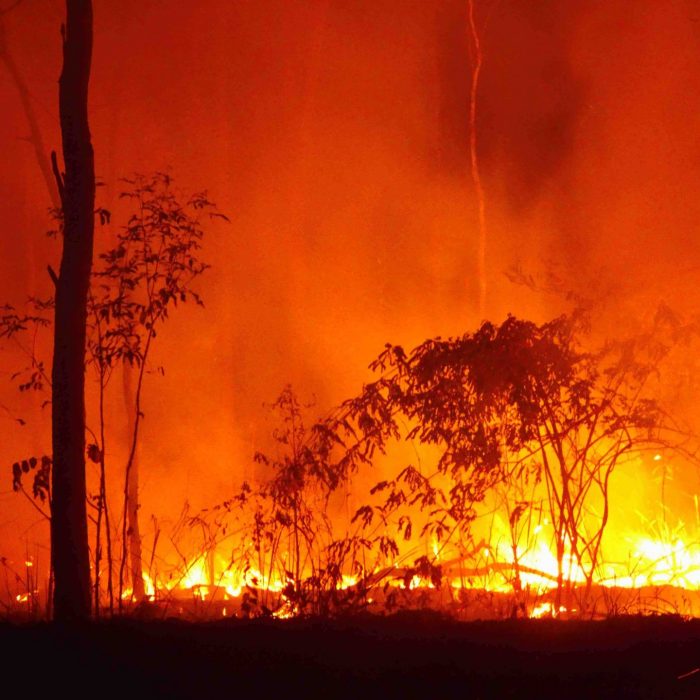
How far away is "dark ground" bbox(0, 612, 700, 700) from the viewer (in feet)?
15.1

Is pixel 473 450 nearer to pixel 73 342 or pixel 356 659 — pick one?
pixel 356 659

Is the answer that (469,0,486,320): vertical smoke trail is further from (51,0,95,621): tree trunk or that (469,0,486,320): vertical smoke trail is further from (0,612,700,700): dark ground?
(0,612,700,700): dark ground

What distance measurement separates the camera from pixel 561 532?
25.5 ft

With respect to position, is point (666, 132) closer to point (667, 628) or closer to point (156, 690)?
point (667, 628)

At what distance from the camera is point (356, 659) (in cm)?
500

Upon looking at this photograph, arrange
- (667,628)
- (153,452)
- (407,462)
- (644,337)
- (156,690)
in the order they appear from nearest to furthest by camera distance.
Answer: (156,690) < (667,628) < (644,337) < (407,462) < (153,452)

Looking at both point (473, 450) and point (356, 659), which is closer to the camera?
point (356, 659)

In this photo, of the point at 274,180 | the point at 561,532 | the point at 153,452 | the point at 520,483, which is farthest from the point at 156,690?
the point at 274,180

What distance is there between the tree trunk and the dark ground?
786mm

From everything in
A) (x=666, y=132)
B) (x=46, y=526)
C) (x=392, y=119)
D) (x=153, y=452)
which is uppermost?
(x=392, y=119)

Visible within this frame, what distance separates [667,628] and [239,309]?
32.7 ft

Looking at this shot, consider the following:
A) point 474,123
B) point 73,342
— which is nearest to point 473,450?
point 73,342

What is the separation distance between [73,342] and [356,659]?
3.20 m

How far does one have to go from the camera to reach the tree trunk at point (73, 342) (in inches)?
259
